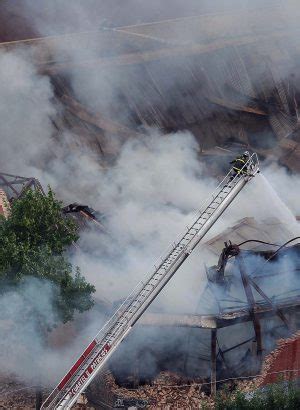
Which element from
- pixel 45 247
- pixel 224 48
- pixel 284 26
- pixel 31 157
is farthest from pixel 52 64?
pixel 45 247

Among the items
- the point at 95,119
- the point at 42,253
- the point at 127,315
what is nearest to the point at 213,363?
the point at 127,315

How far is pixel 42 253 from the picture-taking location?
13406 millimetres

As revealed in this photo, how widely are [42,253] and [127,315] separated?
7.86ft

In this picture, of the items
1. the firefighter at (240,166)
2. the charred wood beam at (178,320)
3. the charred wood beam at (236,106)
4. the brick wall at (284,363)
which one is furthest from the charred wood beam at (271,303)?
the charred wood beam at (236,106)

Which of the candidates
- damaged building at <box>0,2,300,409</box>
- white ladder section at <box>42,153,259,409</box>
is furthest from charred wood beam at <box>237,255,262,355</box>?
damaged building at <box>0,2,300,409</box>

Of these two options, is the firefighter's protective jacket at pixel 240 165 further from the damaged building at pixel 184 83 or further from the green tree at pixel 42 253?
the damaged building at pixel 184 83

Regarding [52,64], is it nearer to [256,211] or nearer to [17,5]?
[17,5]

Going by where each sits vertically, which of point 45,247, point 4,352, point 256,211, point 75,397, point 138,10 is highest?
point 138,10

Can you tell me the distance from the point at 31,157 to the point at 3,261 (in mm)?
7993

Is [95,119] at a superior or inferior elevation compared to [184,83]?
inferior

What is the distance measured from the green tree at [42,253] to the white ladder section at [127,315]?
5.07 feet

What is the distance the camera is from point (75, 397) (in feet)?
36.3

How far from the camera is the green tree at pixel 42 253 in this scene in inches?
520

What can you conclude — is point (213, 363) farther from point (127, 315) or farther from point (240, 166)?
point (240, 166)
